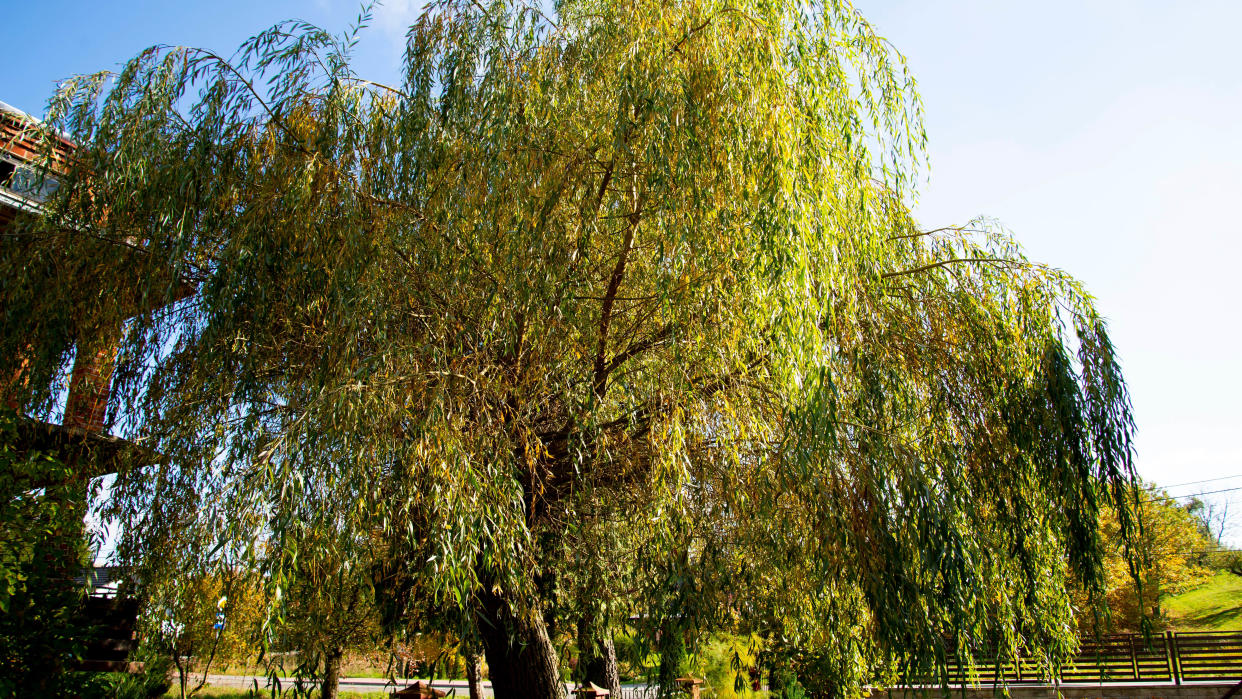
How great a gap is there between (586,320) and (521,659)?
288 centimetres

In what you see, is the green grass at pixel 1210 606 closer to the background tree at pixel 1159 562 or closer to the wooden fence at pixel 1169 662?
the background tree at pixel 1159 562

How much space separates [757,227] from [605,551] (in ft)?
11.9

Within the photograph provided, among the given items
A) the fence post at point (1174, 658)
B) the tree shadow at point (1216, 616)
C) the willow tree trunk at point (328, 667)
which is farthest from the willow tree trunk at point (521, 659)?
the tree shadow at point (1216, 616)

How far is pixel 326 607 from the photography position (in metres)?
4.99

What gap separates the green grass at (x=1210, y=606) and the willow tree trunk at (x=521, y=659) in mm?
25443

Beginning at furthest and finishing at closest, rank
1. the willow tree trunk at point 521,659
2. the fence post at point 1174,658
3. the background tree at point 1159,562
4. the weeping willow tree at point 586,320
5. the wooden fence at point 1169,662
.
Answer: the background tree at point 1159,562
the wooden fence at point 1169,662
the fence post at point 1174,658
the willow tree trunk at point 521,659
the weeping willow tree at point 586,320

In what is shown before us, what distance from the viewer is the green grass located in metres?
23.6

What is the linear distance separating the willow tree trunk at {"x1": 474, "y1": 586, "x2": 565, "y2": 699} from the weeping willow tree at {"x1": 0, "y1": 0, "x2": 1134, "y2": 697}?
8.0 inches

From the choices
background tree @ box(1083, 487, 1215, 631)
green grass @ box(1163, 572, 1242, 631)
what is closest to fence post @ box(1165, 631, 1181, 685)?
background tree @ box(1083, 487, 1215, 631)

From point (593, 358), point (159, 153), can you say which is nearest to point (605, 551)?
point (593, 358)

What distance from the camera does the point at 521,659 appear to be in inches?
237

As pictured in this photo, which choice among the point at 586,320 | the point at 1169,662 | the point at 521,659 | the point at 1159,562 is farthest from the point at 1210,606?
the point at 586,320

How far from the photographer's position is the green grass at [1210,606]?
23.6 metres

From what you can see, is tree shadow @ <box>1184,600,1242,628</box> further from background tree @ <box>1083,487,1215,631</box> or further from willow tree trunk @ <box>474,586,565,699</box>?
willow tree trunk @ <box>474,586,565,699</box>
